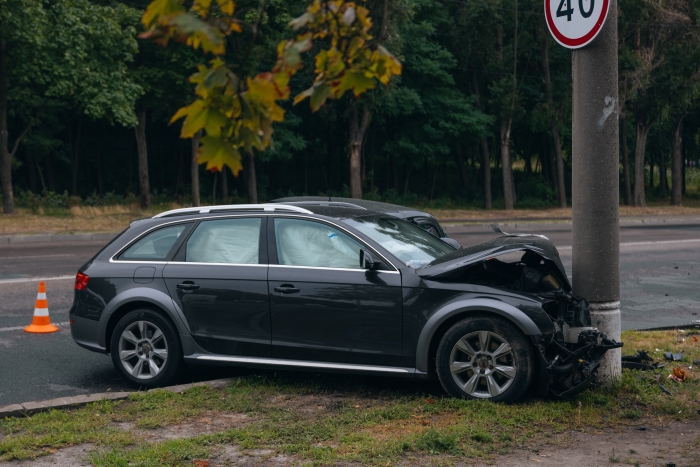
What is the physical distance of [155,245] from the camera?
738 centimetres

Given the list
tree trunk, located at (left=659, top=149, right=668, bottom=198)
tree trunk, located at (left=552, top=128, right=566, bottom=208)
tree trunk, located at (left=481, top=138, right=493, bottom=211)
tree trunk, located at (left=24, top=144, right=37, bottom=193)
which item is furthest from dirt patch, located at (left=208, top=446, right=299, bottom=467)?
tree trunk, located at (left=659, top=149, right=668, bottom=198)

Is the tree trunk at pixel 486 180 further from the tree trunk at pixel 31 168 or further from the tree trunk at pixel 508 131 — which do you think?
the tree trunk at pixel 31 168

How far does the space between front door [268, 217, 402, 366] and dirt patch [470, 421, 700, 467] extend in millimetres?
1507

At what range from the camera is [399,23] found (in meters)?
34.7

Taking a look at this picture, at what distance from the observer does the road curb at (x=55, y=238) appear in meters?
22.0

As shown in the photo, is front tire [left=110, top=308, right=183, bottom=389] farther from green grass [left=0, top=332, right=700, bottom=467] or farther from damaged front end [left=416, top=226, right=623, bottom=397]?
damaged front end [left=416, top=226, right=623, bottom=397]

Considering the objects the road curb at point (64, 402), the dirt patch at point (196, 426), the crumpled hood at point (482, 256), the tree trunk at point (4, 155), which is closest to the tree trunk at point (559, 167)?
the tree trunk at point (4, 155)

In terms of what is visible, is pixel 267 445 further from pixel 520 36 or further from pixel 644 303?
pixel 520 36

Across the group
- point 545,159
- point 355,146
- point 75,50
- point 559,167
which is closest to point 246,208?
point 75,50

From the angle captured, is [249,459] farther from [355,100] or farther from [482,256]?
[355,100]

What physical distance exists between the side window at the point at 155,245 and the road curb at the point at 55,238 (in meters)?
15.8

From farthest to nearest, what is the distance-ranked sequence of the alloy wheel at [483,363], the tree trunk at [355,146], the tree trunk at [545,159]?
the tree trunk at [545,159] → the tree trunk at [355,146] → the alloy wheel at [483,363]

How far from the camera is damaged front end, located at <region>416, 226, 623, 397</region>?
6008mm

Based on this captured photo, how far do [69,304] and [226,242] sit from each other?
15.1 feet
